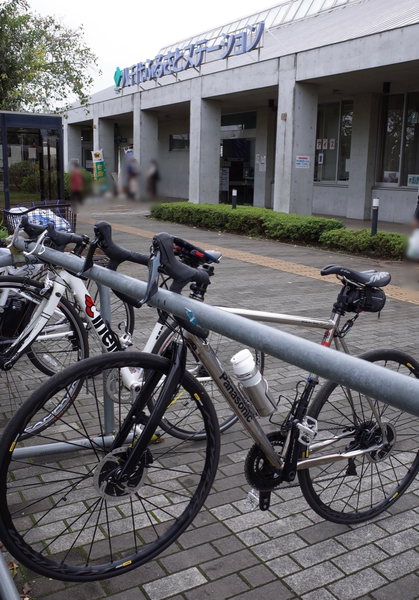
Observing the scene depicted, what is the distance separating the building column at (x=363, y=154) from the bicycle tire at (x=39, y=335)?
16.8 metres

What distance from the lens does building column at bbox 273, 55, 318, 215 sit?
17.4 meters

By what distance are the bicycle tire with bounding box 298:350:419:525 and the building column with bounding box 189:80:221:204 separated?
17672 millimetres

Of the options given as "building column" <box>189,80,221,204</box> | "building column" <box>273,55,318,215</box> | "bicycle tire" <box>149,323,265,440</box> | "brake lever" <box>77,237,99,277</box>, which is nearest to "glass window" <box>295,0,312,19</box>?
"building column" <box>189,80,221,204</box>

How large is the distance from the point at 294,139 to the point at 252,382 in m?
16.0

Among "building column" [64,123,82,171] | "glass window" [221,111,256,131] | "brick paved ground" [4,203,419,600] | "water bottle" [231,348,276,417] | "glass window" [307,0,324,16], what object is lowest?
"brick paved ground" [4,203,419,600]

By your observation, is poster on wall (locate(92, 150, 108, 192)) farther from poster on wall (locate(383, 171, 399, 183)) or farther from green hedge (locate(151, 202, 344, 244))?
poster on wall (locate(383, 171, 399, 183))

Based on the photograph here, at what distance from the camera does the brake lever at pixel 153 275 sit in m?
2.15

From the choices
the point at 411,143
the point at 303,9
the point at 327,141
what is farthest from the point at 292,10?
the point at 411,143

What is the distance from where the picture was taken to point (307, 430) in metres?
2.74

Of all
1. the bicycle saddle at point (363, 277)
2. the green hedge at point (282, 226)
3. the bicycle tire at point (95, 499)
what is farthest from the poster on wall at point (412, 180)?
the bicycle tire at point (95, 499)

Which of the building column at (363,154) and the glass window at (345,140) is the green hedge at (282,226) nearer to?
the building column at (363,154)

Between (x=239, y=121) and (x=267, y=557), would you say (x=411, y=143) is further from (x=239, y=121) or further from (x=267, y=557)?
(x=267, y=557)

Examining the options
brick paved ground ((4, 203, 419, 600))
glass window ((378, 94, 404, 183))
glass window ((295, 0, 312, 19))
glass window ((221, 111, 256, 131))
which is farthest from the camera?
glass window ((221, 111, 256, 131))

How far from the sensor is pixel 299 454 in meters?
2.82
